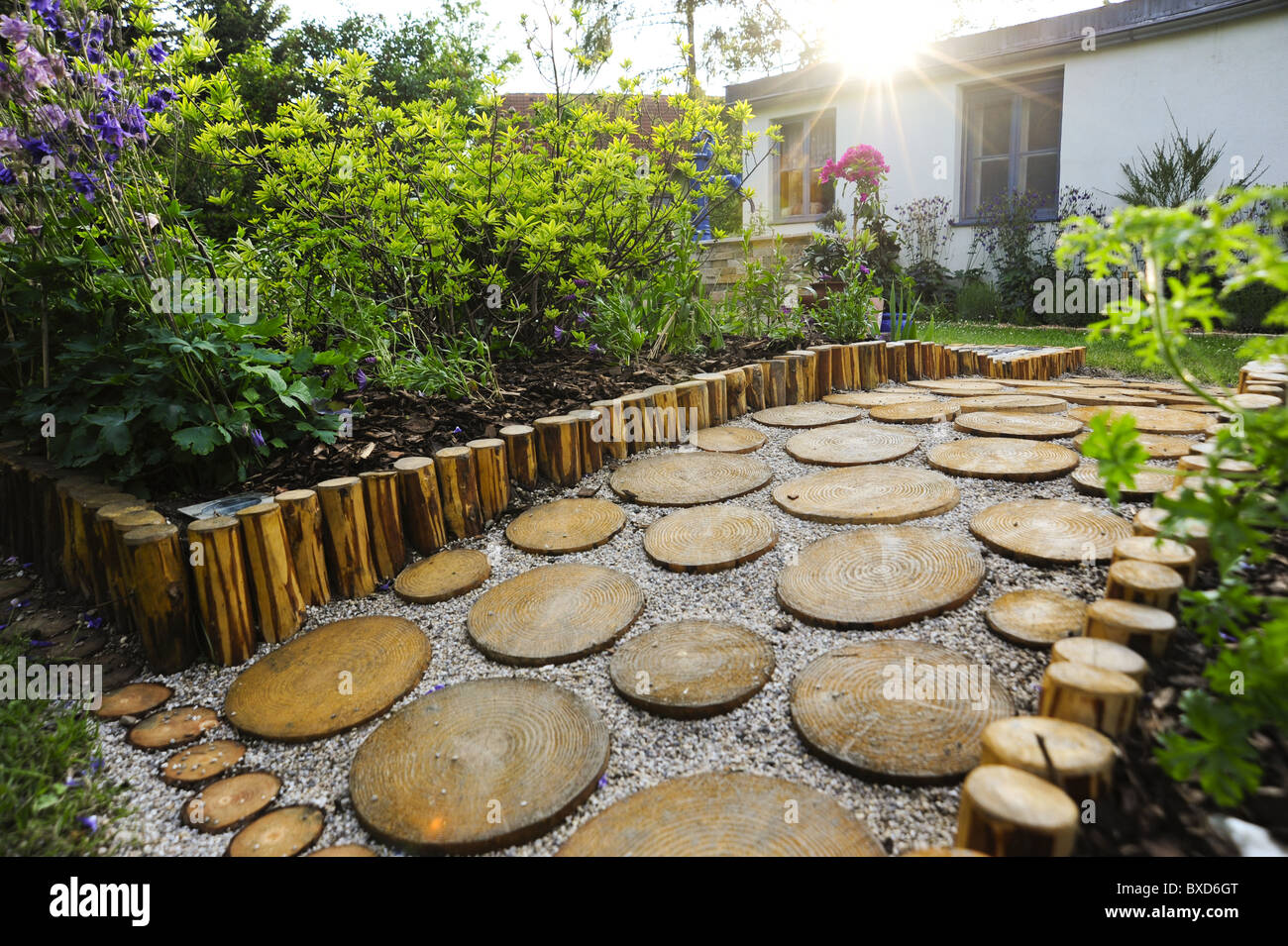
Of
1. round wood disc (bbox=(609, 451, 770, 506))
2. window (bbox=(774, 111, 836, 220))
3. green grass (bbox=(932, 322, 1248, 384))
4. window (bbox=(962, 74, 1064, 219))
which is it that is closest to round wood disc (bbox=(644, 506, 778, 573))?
round wood disc (bbox=(609, 451, 770, 506))

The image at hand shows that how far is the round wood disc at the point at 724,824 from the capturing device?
115cm

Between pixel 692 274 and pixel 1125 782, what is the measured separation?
119 inches

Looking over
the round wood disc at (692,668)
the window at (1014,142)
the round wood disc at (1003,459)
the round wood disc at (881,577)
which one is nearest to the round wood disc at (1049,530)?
the round wood disc at (881,577)

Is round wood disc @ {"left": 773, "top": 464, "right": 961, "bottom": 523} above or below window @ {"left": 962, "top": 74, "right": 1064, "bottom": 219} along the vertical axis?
below

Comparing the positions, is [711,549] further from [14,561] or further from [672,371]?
[14,561]

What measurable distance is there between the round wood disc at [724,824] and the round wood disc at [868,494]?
106 cm

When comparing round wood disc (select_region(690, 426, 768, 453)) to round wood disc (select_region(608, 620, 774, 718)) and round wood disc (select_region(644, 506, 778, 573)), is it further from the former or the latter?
round wood disc (select_region(608, 620, 774, 718))

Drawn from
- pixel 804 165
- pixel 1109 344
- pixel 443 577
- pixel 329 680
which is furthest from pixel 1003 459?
pixel 804 165

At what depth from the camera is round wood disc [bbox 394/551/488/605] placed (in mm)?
2023

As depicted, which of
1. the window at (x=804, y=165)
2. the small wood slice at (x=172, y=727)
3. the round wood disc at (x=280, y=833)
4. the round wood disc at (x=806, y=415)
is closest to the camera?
the round wood disc at (x=280, y=833)

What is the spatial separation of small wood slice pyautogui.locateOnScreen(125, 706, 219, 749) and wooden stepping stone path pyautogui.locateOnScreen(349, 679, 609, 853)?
0.43 metres

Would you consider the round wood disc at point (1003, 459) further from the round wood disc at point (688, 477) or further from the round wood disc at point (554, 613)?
the round wood disc at point (554, 613)

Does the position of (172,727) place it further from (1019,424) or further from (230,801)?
(1019,424)
